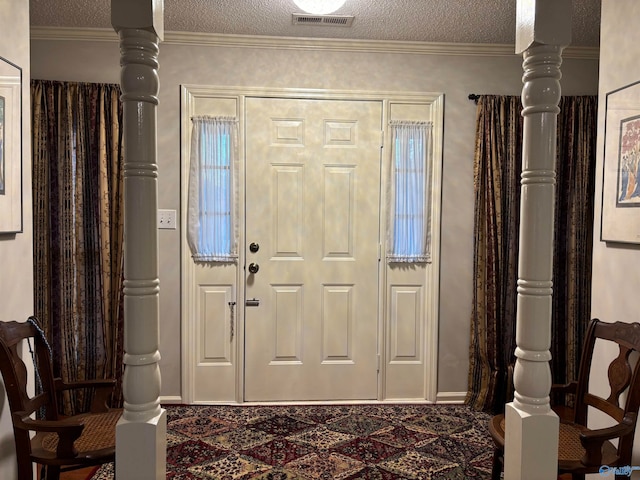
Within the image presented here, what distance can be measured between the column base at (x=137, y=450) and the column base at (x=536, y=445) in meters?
0.99

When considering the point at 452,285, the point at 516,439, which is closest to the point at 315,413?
the point at 452,285

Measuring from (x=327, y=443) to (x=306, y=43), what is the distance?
2678 mm

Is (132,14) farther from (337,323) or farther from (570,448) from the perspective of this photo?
(337,323)

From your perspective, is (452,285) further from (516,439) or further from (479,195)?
(516,439)

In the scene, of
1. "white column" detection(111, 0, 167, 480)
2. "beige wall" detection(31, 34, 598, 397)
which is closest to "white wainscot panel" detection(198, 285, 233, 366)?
"beige wall" detection(31, 34, 598, 397)

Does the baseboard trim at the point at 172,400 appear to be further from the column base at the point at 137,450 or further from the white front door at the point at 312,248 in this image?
the column base at the point at 137,450

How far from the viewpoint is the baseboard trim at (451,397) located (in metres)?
3.70

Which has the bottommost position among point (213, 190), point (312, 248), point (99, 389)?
point (99, 389)

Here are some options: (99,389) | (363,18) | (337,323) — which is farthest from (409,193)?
(99,389)

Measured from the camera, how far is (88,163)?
338 centimetres

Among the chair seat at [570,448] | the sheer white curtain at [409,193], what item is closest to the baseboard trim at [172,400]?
the sheer white curtain at [409,193]

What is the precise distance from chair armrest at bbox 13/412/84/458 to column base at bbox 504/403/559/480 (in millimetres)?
1522

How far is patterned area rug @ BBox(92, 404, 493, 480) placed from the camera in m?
2.70

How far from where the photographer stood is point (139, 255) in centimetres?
131
